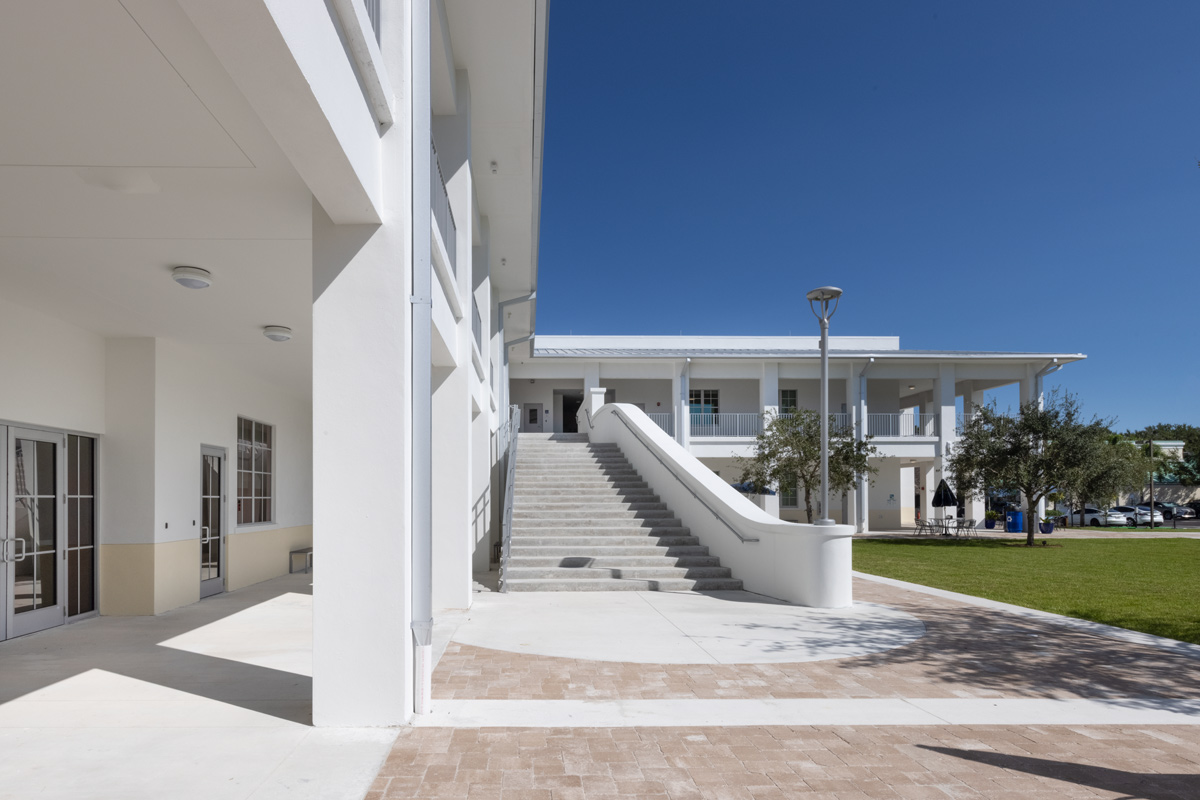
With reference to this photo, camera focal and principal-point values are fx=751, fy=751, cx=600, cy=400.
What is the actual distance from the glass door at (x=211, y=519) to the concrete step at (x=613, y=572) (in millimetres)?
4488

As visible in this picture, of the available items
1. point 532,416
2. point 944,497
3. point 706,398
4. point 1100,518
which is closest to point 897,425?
point 944,497

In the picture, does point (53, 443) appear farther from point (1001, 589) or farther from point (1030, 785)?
point (1001, 589)

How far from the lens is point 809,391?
3319 cm

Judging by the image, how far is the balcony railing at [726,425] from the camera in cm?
2955

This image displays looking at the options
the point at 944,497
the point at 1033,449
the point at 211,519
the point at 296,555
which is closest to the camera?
the point at 211,519

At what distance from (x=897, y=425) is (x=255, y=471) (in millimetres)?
25255

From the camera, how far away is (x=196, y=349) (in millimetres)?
10492

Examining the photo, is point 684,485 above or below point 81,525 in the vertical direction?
above

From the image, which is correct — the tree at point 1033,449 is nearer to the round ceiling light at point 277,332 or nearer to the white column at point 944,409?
the white column at point 944,409

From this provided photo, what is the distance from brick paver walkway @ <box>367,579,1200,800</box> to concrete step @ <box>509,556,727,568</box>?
15.4 feet

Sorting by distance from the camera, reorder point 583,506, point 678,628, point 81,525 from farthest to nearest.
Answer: point 583,506
point 81,525
point 678,628

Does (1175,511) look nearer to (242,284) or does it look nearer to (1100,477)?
(1100,477)

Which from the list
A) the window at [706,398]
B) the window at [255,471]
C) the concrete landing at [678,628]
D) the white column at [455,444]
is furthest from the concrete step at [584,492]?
the window at [706,398]

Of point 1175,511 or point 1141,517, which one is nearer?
point 1141,517
